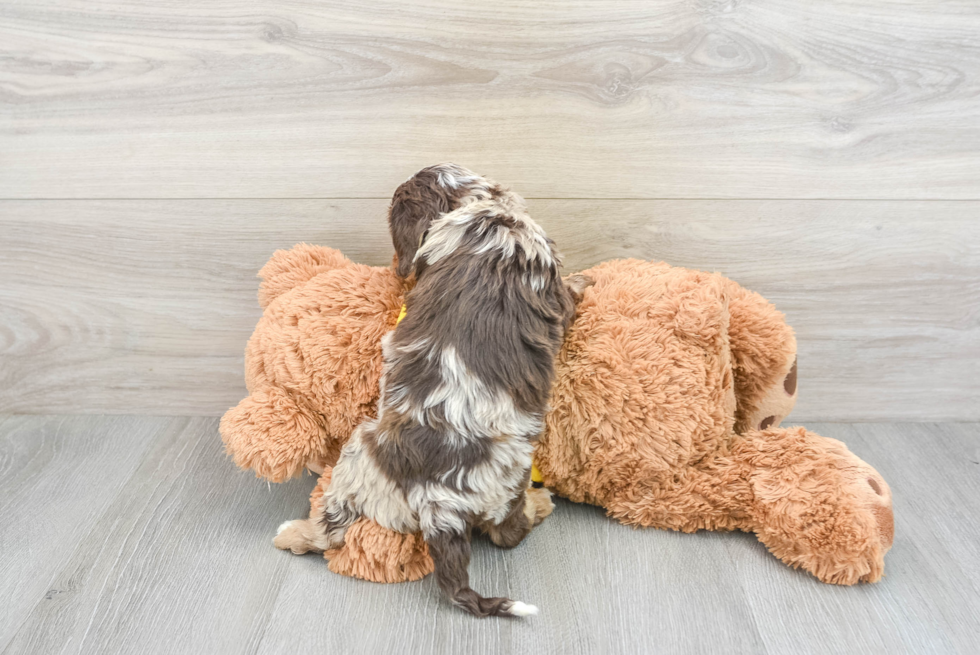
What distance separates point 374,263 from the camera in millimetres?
1188

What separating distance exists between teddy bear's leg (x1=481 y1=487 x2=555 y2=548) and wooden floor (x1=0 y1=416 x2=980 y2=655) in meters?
0.02

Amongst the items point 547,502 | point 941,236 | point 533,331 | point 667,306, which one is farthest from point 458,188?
point 941,236

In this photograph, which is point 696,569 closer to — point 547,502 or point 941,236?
point 547,502

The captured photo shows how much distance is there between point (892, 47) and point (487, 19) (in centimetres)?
63

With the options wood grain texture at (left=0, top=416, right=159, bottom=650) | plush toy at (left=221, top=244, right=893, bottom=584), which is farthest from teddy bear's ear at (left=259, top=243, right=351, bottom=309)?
wood grain texture at (left=0, top=416, right=159, bottom=650)

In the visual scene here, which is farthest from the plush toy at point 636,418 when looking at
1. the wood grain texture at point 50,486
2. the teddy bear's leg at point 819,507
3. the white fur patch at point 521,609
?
the wood grain texture at point 50,486

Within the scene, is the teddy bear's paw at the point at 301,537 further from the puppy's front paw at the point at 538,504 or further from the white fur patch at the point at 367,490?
the puppy's front paw at the point at 538,504

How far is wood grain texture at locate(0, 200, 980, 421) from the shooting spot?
3.80ft

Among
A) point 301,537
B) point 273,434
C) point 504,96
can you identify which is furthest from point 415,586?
point 504,96

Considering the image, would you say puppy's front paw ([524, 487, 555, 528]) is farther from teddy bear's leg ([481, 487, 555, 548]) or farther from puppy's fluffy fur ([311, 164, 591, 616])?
puppy's fluffy fur ([311, 164, 591, 616])

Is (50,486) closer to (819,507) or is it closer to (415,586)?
(415,586)

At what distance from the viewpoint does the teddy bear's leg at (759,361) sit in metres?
1.02

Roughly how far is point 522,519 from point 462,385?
26 cm

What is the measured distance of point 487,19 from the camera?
3.43ft
